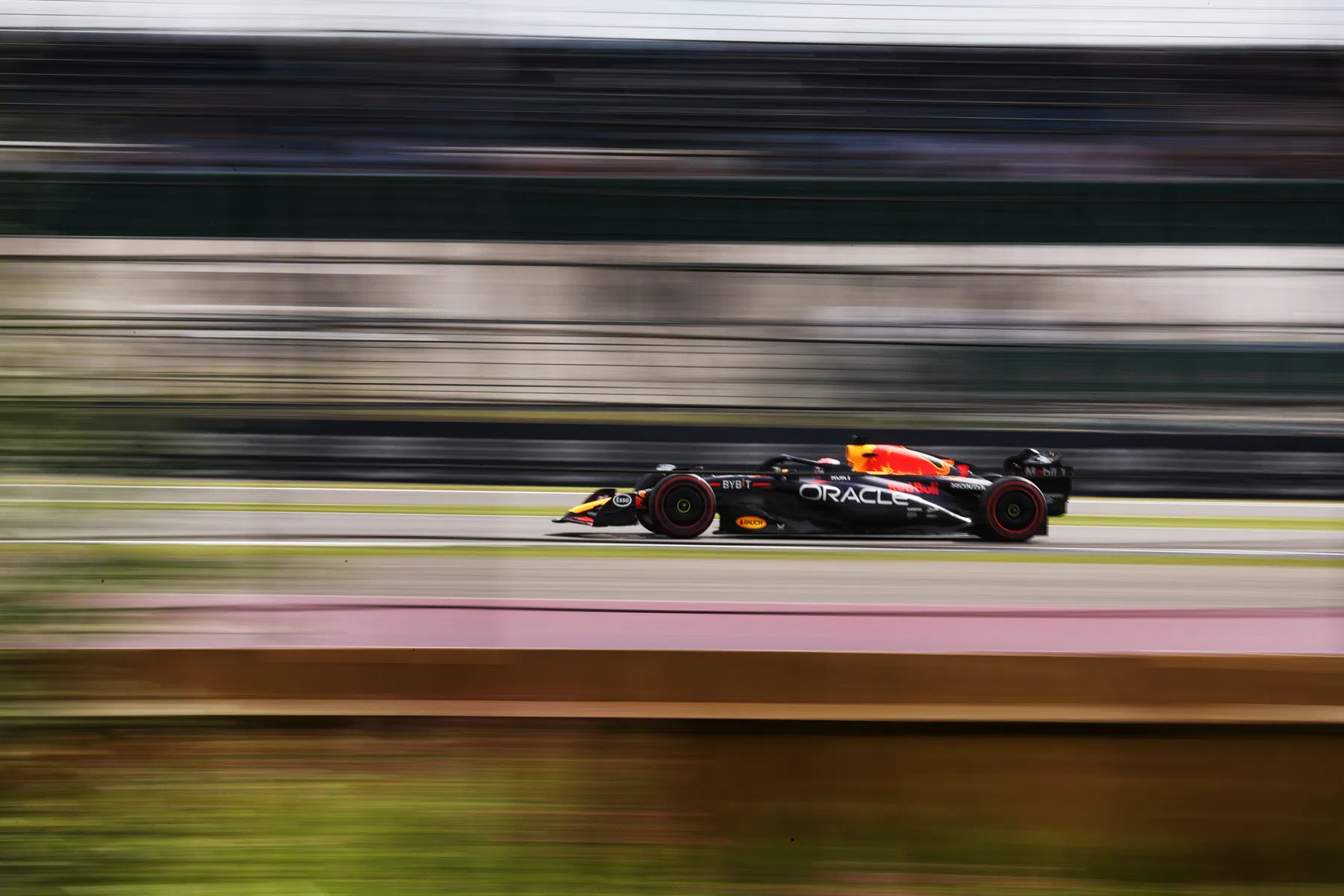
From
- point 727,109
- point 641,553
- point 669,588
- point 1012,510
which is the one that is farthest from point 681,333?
point 1012,510

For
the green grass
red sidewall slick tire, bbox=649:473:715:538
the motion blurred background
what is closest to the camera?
the motion blurred background

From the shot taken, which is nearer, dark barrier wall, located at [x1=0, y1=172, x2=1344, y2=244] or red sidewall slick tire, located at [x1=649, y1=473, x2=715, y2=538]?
dark barrier wall, located at [x1=0, y1=172, x2=1344, y2=244]

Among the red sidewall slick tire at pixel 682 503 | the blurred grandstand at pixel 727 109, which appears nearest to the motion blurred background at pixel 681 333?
the blurred grandstand at pixel 727 109

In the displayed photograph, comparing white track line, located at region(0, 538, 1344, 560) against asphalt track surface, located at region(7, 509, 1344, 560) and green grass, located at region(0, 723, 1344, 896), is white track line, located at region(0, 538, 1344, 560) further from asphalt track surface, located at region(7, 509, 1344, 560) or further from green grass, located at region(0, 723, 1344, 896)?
green grass, located at region(0, 723, 1344, 896)

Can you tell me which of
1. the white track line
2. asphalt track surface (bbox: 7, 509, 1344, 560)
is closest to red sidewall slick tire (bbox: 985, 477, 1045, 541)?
asphalt track surface (bbox: 7, 509, 1344, 560)

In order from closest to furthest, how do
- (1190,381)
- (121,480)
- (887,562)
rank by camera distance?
(121,480) < (1190,381) < (887,562)

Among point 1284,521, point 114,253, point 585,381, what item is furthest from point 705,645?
point 1284,521

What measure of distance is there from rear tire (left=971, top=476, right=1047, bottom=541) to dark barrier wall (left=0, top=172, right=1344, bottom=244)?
2.32 m

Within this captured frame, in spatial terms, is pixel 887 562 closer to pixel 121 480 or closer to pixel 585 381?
pixel 585 381

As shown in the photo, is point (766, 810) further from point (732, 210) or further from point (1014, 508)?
point (1014, 508)

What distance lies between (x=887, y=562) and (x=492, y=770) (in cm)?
167

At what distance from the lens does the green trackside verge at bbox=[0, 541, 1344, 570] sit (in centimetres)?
137

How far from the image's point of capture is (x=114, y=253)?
141 cm

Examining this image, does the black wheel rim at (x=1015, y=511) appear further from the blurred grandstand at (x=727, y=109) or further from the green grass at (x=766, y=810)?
the blurred grandstand at (x=727, y=109)
